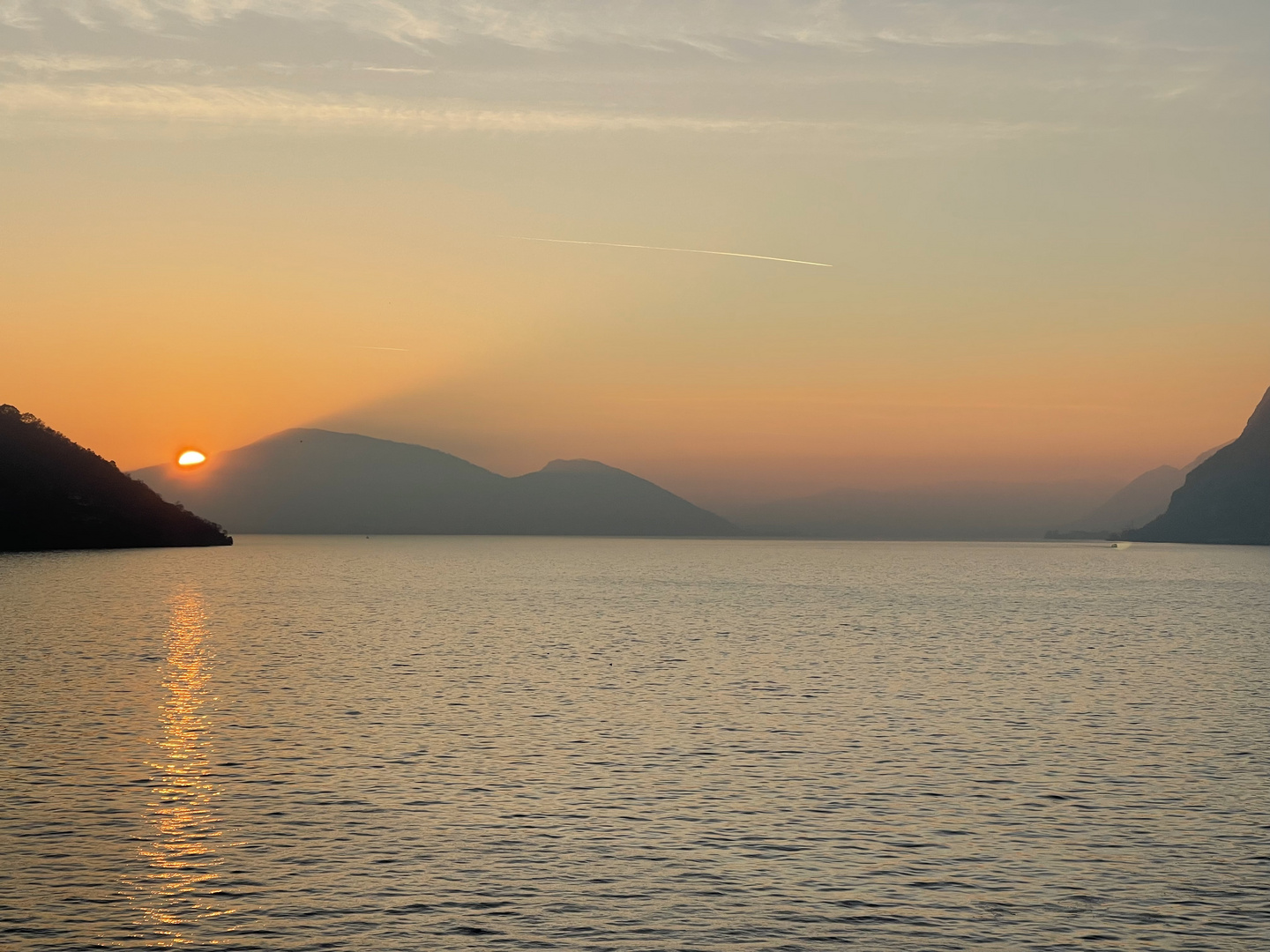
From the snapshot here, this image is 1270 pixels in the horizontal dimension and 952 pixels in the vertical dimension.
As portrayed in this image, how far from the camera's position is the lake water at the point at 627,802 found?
22750mm

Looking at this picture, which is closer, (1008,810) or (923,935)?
(923,935)

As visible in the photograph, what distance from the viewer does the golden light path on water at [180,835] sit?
74.4 feet

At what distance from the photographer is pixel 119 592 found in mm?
158000

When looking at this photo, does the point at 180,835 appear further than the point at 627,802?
No

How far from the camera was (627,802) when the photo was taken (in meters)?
33.2

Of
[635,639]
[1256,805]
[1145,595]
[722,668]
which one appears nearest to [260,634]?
[635,639]

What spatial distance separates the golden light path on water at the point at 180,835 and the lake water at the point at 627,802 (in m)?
0.11

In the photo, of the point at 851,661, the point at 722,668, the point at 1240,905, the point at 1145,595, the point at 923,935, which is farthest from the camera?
the point at 1145,595

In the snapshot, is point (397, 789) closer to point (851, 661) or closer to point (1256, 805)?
point (1256, 805)

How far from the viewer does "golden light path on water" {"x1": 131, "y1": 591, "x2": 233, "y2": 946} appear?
2267 cm

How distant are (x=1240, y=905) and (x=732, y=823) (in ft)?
39.3

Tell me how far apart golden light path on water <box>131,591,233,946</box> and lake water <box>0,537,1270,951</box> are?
0.36 feet

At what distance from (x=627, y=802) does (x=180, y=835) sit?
11.8 meters

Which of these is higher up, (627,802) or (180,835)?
(180,835)
